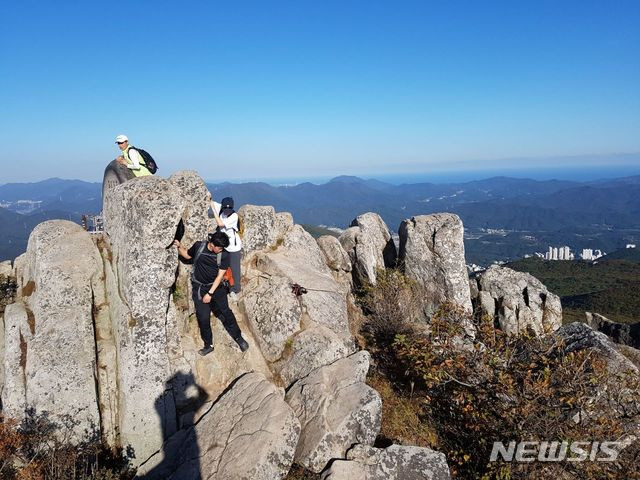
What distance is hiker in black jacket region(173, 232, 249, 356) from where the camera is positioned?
465 inches

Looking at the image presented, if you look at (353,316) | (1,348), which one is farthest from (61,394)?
(353,316)

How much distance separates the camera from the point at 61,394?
11.1m

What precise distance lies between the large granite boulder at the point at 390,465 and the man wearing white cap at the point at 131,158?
1141 centimetres

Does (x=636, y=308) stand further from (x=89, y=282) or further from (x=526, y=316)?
(x=89, y=282)

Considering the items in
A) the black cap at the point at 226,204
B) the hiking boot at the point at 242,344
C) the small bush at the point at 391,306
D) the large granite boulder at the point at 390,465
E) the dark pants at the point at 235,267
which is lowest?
the large granite boulder at the point at 390,465

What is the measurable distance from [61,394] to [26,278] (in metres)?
5.26

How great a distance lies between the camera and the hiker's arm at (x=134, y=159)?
1388cm

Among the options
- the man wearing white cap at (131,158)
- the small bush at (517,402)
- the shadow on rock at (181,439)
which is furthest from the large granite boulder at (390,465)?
the man wearing white cap at (131,158)

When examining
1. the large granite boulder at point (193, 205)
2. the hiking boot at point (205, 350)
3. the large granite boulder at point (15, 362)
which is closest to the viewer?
the large granite boulder at point (15, 362)

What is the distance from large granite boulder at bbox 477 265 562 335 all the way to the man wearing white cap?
18.4 meters

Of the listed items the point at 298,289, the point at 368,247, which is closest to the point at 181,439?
the point at 298,289

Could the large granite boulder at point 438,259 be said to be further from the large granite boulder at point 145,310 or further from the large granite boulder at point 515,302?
the large granite boulder at point 145,310

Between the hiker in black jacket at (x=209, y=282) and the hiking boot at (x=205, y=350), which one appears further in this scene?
the hiking boot at (x=205, y=350)

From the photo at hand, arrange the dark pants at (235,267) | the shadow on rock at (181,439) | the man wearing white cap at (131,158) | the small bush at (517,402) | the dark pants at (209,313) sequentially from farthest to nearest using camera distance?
the man wearing white cap at (131,158)
the dark pants at (235,267)
the dark pants at (209,313)
the shadow on rock at (181,439)
the small bush at (517,402)
